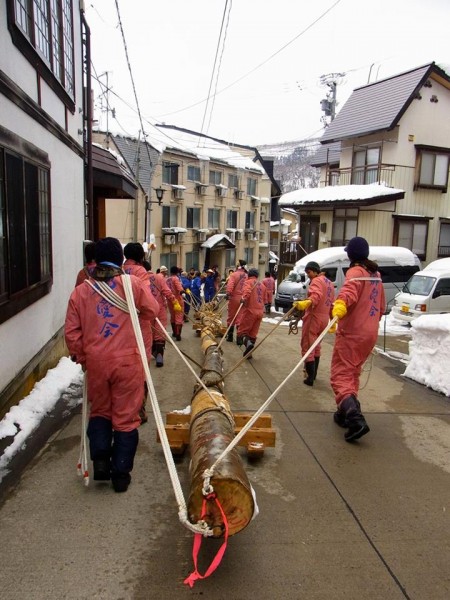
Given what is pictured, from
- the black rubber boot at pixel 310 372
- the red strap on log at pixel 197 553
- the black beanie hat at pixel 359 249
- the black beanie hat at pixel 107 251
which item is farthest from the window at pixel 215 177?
the red strap on log at pixel 197 553

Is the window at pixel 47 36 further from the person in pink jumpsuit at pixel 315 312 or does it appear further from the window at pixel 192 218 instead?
the window at pixel 192 218

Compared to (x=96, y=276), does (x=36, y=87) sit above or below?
above

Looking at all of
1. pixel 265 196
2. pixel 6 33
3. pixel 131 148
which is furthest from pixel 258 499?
pixel 265 196

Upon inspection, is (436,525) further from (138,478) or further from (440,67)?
(440,67)

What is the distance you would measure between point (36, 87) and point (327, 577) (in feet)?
19.9

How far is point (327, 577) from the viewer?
261cm

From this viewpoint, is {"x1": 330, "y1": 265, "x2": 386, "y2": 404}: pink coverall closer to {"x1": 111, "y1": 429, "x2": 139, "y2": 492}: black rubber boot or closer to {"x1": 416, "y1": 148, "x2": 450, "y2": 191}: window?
{"x1": 111, "y1": 429, "x2": 139, "y2": 492}: black rubber boot

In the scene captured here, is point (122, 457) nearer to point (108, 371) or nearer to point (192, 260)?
point (108, 371)

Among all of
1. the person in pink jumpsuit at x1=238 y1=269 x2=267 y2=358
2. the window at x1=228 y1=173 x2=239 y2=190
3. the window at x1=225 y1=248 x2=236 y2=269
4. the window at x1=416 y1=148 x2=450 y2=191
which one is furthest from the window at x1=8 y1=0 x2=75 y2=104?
the window at x1=225 y1=248 x2=236 y2=269

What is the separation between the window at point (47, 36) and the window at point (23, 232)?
3.88 feet

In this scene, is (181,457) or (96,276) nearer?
(96,276)

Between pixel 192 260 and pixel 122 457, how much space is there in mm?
24413

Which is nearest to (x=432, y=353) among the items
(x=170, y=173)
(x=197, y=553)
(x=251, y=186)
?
(x=197, y=553)

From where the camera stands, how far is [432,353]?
643cm
